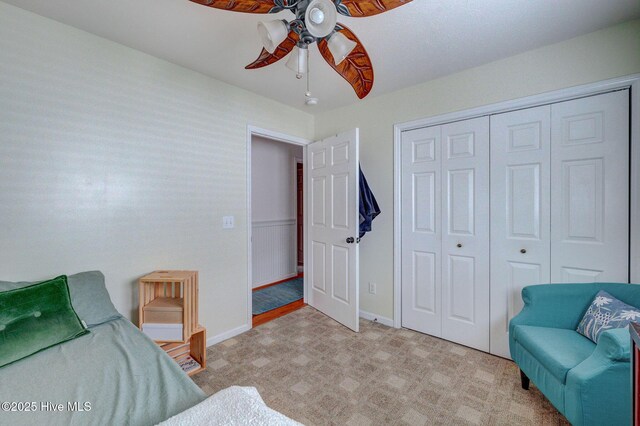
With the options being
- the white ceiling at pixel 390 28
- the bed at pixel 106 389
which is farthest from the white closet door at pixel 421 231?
the bed at pixel 106 389

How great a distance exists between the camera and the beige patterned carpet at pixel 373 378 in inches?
64.9

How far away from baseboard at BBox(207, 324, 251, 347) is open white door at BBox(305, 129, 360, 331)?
90cm

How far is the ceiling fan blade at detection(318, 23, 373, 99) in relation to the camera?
1308 mm

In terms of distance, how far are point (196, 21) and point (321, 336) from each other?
2.66 metres

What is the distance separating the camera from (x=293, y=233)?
4719 millimetres

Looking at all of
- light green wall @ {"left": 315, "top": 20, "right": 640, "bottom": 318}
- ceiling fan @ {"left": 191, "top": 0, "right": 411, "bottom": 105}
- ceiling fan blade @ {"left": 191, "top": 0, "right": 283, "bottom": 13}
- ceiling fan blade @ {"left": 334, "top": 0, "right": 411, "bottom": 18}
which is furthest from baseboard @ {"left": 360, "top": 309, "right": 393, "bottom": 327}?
ceiling fan blade @ {"left": 191, "top": 0, "right": 283, "bottom": 13}

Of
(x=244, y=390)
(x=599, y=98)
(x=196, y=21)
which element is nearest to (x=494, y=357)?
(x=599, y=98)

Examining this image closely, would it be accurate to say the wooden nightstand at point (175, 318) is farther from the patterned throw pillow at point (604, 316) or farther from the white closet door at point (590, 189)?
the white closet door at point (590, 189)

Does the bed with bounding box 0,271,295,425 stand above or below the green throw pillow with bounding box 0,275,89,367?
below

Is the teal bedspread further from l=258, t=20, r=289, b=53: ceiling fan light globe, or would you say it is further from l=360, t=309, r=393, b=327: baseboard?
l=360, t=309, r=393, b=327: baseboard

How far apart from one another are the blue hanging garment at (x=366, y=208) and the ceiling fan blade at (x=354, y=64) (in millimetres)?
1374

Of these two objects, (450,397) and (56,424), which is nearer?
(56,424)

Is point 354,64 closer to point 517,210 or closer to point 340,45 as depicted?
point 340,45

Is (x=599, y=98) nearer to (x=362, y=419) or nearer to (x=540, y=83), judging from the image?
(x=540, y=83)
